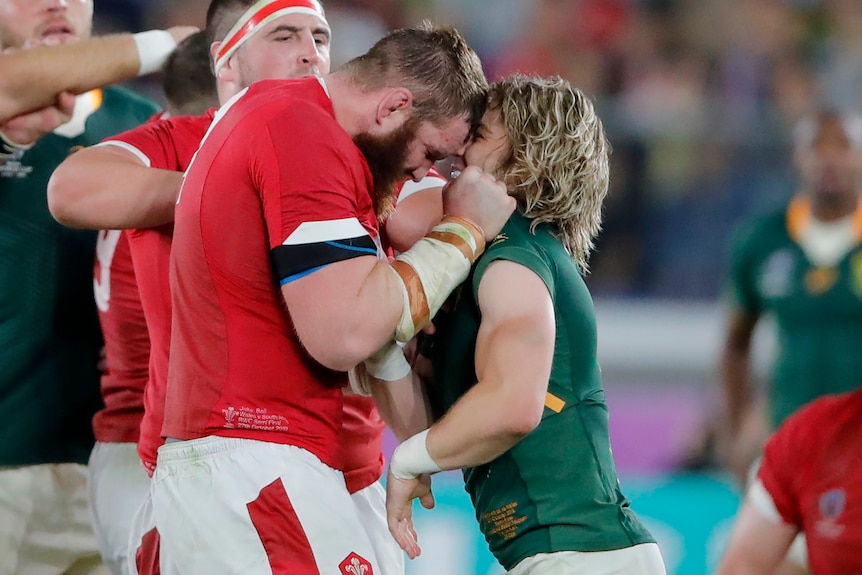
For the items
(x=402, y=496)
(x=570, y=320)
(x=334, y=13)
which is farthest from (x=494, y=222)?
(x=334, y=13)

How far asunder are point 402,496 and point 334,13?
765 centimetres

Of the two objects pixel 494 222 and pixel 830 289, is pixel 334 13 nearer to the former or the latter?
pixel 830 289

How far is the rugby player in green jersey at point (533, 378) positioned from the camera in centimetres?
274

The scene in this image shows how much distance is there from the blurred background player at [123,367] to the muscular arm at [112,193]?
1.97ft

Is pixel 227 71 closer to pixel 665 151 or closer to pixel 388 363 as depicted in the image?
pixel 388 363

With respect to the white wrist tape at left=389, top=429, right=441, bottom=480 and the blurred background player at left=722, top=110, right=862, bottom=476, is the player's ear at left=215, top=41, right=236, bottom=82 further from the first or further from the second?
the blurred background player at left=722, top=110, right=862, bottom=476

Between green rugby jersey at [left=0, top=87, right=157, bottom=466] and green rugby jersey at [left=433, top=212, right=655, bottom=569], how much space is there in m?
1.65

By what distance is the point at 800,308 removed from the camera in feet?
21.0

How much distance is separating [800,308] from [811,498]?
2598mm

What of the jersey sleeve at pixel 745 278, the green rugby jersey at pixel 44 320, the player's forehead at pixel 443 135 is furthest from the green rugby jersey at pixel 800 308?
the player's forehead at pixel 443 135

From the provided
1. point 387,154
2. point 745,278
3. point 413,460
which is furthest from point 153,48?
point 745,278

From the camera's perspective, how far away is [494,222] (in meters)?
2.89

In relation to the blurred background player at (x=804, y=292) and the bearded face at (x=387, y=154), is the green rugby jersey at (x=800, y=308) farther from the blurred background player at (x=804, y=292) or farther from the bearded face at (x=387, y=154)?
the bearded face at (x=387, y=154)

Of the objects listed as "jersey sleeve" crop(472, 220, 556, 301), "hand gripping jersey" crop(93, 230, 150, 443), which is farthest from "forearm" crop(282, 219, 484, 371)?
"hand gripping jersey" crop(93, 230, 150, 443)
